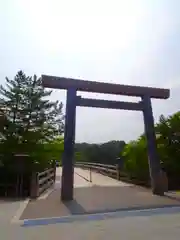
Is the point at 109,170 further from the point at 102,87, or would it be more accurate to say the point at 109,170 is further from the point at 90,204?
the point at 90,204

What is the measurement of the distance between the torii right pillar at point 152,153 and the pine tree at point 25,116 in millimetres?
5741

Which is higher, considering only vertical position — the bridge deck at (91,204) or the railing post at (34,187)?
the railing post at (34,187)

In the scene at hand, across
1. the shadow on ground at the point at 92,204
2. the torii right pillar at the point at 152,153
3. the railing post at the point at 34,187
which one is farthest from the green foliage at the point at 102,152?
the shadow on ground at the point at 92,204

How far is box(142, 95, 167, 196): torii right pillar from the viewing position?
34.9 feet

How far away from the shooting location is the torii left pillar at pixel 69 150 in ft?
31.4

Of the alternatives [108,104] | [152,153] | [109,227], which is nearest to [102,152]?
[152,153]

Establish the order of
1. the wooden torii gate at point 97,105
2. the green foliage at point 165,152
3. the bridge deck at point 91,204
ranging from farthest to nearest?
the green foliage at point 165,152 < the wooden torii gate at point 97,105 < the bridge deck at point 91,204

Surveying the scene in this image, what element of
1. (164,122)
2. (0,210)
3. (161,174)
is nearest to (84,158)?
(164,122)

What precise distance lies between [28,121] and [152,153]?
662 centimetres

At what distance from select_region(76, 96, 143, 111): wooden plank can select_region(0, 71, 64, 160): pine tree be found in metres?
4.37

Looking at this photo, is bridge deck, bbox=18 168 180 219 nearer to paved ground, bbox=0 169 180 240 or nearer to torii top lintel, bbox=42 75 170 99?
paved ground, bbox=0 169 180 240

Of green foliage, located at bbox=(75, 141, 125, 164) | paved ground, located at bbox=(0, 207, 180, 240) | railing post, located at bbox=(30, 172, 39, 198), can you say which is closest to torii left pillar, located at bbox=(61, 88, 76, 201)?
railing post, located at bbox=(30, 172, 39, 198)

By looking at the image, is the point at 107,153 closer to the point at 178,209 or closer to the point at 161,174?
the point at 161,174

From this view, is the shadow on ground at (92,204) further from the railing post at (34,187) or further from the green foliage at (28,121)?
the green foliage at (28,121)
